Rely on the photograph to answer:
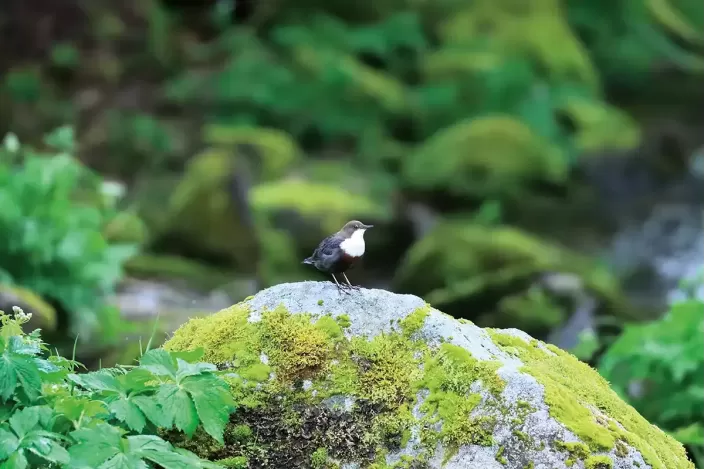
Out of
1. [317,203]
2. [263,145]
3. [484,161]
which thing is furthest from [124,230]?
[484,161]

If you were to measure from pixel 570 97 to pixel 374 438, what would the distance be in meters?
11.1

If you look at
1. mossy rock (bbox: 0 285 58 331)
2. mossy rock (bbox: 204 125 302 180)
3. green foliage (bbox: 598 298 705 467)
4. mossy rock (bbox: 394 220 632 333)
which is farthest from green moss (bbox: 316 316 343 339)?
mossy rock (bbox: 204 125 302 180)

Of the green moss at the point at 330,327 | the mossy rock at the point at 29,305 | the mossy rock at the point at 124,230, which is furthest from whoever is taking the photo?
the mossy rock at the point at 124,230

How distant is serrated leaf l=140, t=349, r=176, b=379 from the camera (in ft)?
7.02

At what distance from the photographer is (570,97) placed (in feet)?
41.3

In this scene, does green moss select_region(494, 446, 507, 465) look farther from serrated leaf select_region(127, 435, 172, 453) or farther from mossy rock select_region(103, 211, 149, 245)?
mossy rock select_region(103, 211, 149, 245)

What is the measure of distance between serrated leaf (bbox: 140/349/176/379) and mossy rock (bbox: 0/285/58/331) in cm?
345

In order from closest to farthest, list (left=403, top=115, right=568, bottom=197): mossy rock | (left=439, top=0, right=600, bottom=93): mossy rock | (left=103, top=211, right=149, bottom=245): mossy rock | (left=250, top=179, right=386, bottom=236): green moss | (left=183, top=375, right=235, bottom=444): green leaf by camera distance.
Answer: (left=183, top=375, right=235, bottom=444): green leaf → (left=103, top=211, right=149, bottom=245): mossy rock → (left=250, top=179, right=386, bottom=236): green moss → (left=403, top=115, right=568, bottom=197): mossy rock → (left=439, top=0, right=600, bottom=93): mossy rock

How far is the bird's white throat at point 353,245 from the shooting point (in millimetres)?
2830

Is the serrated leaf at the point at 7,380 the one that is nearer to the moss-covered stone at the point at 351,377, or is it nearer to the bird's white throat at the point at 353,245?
the moss-covered stone at the point at 351,377

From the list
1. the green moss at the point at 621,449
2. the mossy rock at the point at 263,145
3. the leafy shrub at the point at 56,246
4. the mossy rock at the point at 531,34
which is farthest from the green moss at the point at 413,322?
the mossy rock at the point at 531,34

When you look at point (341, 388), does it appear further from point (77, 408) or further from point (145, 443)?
point (77, 408)

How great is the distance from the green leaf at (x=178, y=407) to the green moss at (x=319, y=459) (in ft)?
1.14

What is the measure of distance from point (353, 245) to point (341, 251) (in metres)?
0.07
